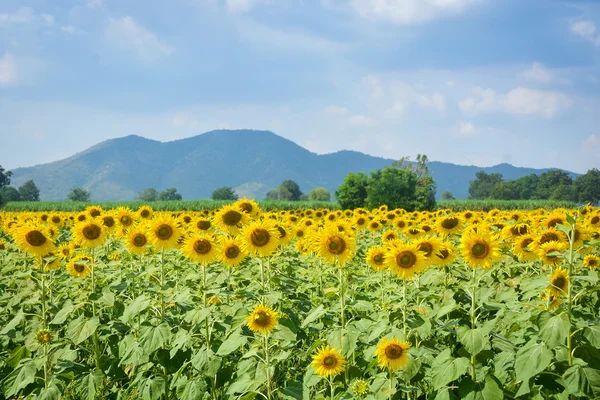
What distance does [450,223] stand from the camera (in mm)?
7828

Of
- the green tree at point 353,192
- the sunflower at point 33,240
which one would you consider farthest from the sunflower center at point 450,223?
the green tree at point 353,192

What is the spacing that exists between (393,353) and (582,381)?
1522 millimetres

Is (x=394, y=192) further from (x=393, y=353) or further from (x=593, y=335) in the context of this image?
(x=393, y=353)

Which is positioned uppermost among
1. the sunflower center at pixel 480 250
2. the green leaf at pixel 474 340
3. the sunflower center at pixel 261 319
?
the sunflower center at pixel 480 250

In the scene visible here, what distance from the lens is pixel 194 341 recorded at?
5660mm

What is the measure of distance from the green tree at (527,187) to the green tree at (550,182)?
5.93m

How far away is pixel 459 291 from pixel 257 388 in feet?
8.00

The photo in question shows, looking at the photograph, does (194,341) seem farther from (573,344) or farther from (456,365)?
(573,344)

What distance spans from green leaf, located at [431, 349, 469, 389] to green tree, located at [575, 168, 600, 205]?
177 meters

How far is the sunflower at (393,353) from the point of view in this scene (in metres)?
4.12

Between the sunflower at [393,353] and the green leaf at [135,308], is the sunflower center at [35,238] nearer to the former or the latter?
the green leaf at [135,308]

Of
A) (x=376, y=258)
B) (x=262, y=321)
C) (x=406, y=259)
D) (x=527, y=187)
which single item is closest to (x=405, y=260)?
(x=406, y=259)

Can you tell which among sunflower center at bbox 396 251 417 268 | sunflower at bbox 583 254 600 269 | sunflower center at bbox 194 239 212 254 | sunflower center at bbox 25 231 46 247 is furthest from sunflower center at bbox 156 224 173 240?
sunflower at bbox 583 254 600 269

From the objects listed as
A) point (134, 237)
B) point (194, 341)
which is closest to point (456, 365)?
point (194, 341)
